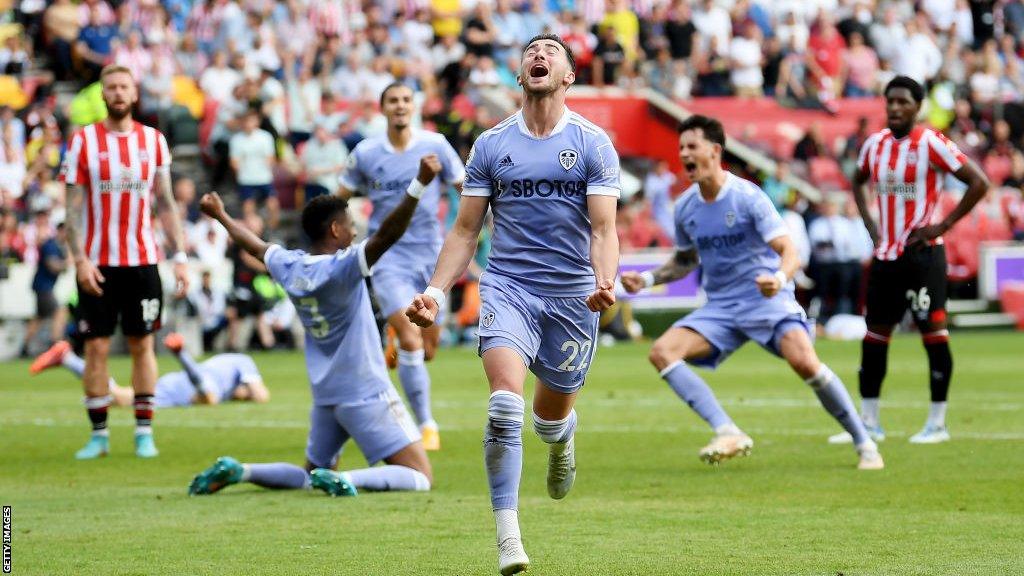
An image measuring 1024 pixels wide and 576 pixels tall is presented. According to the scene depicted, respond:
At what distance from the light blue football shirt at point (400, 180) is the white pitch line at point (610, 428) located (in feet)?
5.34

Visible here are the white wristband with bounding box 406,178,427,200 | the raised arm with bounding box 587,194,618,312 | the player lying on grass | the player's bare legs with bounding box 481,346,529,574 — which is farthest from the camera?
the player lying on grass

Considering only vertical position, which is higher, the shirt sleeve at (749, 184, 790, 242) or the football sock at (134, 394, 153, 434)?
the shirt sleeve at (749, 184, 790, 242)

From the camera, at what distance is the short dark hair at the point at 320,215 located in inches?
384

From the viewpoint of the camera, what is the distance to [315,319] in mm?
9695

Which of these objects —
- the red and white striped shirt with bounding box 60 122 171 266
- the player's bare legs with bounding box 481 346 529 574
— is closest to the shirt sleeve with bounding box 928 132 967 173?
the red and white striped shirt with bounding box 60 122 171 266

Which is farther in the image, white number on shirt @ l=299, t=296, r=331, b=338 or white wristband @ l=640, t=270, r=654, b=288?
white wristband @ l=640, t=270, r=654, b=288

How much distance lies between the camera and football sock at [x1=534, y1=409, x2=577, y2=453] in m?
8.05

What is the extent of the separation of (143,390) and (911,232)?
18.3 ft

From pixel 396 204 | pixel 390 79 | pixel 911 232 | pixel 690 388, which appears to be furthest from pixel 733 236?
pixel 390 79

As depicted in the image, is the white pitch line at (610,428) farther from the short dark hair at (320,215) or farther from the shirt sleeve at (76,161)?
the short dark hair at (320,215)

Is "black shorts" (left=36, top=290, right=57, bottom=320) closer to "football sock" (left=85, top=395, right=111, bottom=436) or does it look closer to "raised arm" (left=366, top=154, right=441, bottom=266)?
"football sock" (left=85, top=395, right=111, bottom=436)

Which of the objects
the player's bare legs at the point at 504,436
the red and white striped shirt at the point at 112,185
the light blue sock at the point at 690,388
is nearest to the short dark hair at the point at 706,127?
the light blue sock at the point at 690,388

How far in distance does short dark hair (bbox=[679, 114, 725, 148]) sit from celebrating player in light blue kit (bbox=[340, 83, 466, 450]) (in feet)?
7.09

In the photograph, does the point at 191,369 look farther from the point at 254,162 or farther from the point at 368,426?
the point at 254,162
